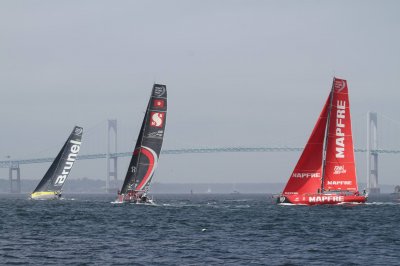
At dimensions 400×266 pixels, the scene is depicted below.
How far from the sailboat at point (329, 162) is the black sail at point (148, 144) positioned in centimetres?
982

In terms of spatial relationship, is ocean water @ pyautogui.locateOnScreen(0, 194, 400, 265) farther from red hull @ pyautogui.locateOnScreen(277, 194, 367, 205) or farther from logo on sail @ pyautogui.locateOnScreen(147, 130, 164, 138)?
logo on sail @ pyautogui.locateOnScreen(147, 130, 164, 138)

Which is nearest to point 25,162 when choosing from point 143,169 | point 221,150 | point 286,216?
point 221,150

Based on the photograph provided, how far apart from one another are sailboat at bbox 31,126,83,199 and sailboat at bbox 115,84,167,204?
16957 millimetres

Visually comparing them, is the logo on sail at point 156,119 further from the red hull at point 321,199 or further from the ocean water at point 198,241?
the ocean water at point 198,241

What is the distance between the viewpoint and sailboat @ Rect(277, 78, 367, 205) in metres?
49.6

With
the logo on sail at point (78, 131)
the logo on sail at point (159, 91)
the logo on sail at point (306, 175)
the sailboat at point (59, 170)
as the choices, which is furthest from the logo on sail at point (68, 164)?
the logo on sail at point (306, 175)

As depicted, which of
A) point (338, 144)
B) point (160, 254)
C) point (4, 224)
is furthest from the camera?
point (338, 144)

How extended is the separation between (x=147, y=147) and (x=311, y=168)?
11.5 metres

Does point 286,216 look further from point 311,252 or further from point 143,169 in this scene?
point 311,252

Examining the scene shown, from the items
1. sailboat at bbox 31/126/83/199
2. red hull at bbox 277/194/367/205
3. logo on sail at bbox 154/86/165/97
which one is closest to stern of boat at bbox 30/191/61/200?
sailboat at bbox 31/126/83/199

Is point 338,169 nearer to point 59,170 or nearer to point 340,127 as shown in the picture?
point 340,127

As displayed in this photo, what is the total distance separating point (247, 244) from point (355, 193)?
87.7 feet

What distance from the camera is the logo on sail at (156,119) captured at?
53.3 metres

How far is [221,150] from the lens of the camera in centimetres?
14200
